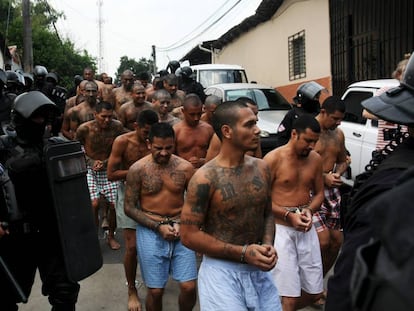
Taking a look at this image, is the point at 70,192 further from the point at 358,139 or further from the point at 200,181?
the point at 358,139

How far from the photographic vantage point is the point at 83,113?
308 inches

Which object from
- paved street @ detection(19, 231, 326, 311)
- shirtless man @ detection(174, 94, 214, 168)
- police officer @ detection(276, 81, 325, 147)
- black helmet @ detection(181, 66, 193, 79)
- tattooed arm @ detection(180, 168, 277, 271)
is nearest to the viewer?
tattooed arm @ detection(180, 168, 277, 271)

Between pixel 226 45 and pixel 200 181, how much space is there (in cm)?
2240

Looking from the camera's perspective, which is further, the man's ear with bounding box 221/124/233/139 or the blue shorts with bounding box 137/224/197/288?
the blue shorts with bounding box 137/224/197/288

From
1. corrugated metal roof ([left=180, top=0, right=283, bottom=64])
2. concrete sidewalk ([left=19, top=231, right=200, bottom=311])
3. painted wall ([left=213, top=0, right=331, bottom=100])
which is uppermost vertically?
corrugated metal roof ([left=180, top=0, right=283, bottom=64])

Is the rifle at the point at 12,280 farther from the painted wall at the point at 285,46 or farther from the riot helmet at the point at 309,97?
the painted wall at the point at 285,46

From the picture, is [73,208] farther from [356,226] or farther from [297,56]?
[297,56]

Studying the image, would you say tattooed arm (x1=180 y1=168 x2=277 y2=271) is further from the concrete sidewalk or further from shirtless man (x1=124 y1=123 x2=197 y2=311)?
the concrete sidewalk

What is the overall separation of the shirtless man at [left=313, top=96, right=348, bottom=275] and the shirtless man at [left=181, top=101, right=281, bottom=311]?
1.55 m

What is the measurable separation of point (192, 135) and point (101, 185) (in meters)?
1.36

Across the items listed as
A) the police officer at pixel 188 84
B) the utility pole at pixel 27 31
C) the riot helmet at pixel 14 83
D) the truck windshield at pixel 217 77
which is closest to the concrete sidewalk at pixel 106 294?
the riot helmet at pixel 14 83

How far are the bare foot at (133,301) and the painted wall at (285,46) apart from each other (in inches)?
380

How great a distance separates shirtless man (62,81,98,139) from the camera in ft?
25.6

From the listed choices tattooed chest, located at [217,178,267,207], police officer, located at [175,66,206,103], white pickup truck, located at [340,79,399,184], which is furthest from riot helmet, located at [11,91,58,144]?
police officer, located at [175,66,206,103]
